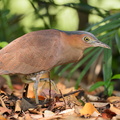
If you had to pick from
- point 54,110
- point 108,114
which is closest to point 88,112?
point 108,114

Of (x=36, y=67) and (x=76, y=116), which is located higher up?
(x=36, y=67)

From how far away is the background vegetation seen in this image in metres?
4.23

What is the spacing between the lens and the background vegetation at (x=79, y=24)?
13.9 ft

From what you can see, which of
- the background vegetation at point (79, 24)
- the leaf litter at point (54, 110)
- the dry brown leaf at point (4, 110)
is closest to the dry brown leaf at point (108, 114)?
the leaf litter at point (54, 110)

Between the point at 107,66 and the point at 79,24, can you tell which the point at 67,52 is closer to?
the point at 107,66

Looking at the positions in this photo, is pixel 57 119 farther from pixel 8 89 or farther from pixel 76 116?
pixel 8 89

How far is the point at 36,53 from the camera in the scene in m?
3.00

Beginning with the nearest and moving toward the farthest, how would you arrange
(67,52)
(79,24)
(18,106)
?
(18,106)
(67,52)
(79,24)

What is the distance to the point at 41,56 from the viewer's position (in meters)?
3.00

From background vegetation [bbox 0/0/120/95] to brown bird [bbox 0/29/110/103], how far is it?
3.00ft

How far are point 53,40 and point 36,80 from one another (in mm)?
489

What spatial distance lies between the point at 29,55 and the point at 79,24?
13.3 feet

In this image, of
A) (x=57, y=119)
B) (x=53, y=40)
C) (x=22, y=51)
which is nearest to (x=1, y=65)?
(x=22, y=51)

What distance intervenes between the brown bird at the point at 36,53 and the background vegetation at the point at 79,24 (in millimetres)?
915
